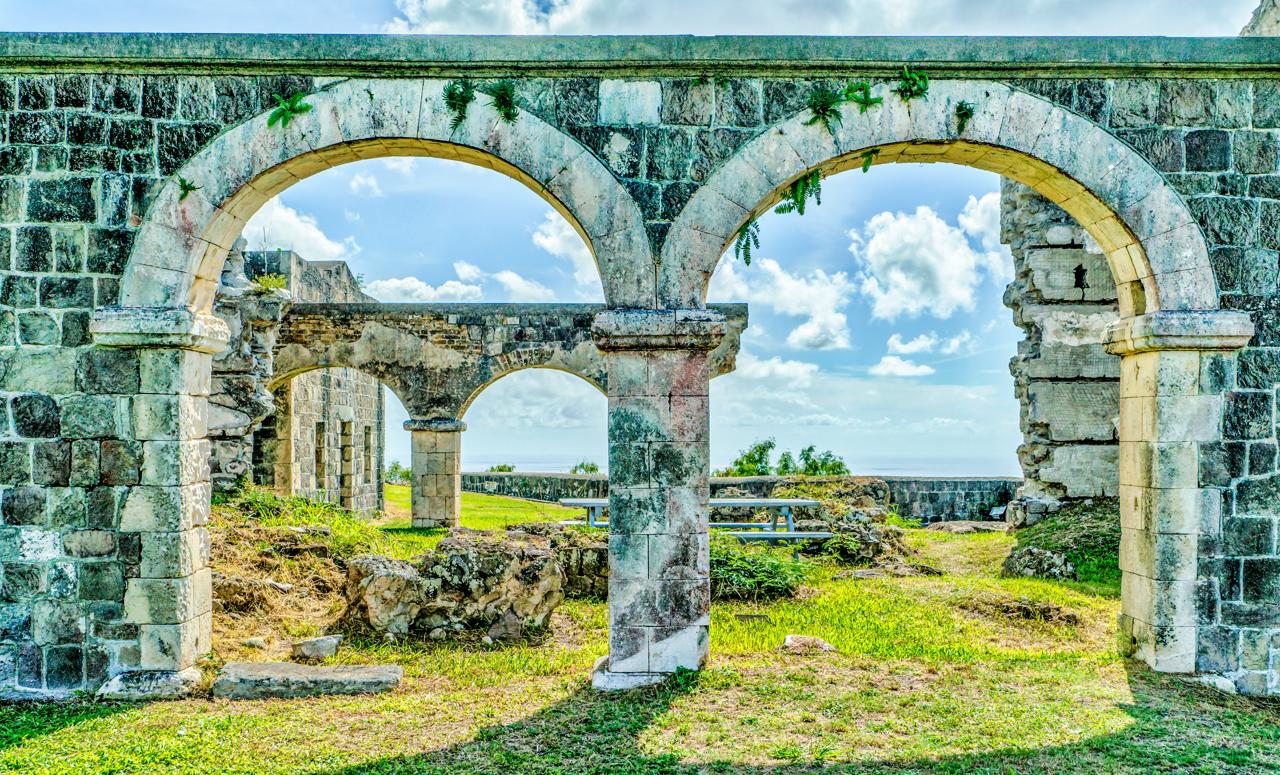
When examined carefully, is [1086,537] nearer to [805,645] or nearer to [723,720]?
[805,645]

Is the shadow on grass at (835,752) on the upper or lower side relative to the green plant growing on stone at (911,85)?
lower

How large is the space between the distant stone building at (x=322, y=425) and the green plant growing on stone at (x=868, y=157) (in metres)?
9.75

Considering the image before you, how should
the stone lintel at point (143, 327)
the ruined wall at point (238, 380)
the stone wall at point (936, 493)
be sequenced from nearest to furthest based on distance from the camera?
the stone lintel at point (143, 327) → the ruined wall at point (238, 380) → the stone wall at point (936, 493)

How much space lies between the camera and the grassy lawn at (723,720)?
13.0 ft

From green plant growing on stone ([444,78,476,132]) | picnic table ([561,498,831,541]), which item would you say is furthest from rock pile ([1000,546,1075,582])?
green plant growing on stone ([444,78,476,132])

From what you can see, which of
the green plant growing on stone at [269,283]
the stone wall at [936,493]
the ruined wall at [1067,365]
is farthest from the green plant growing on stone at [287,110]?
the stone wall at [936,493]

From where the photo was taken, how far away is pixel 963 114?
4.99 metres

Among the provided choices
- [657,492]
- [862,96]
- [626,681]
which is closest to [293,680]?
[626,681]

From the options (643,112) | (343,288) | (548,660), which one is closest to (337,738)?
(548,660)

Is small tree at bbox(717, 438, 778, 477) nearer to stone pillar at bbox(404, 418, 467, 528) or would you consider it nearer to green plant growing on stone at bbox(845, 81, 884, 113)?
stone pillar at bbox(404, 418, 467, 528)

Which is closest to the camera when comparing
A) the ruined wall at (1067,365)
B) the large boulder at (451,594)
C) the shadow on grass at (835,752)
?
the shadow on grass at (835,752)

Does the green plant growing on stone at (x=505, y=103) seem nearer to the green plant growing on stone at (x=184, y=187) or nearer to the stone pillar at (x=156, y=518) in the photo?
the green plant growing on stone at (x=184, y=187)

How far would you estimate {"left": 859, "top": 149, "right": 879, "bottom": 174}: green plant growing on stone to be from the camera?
199 inches

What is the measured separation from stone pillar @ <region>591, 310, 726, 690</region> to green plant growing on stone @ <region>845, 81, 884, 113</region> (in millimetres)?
1481
